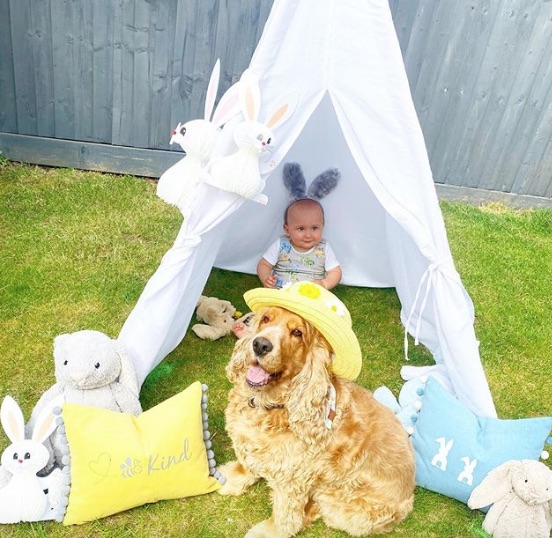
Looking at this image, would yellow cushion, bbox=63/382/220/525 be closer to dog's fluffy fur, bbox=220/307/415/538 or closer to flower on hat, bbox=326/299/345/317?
dog's fluffy fur, bbox=220/307/415/538

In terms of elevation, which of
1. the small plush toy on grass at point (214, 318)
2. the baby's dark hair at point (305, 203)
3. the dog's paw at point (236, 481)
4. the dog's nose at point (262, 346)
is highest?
the dog's nose at point (262, 346)

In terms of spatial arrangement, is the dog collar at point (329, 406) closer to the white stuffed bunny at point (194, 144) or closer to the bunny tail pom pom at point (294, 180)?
the white stuffed bunny at point (194, 144)

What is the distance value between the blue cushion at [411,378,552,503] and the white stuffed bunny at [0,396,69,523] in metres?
1.90

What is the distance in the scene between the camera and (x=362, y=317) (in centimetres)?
464

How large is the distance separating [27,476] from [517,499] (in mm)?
2346

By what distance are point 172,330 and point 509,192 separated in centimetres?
516

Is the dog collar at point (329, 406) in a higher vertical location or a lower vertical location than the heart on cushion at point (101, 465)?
higher

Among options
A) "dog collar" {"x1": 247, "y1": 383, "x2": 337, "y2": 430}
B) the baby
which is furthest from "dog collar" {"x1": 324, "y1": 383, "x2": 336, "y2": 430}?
the baby

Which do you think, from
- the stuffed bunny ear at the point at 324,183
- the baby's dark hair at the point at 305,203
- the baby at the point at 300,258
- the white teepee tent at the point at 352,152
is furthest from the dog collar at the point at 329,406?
the stuffed bunny ear at the point at 324,183

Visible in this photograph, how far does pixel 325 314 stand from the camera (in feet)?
8.13

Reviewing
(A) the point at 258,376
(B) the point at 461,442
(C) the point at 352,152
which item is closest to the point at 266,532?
(A) the point at 258,376

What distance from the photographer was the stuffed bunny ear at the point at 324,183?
4.43 meters

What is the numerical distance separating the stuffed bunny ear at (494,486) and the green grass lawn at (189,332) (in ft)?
0.66

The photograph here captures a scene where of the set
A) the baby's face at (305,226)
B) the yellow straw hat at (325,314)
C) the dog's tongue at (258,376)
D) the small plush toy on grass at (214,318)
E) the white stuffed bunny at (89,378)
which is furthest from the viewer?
the baby's face at (305,226)
